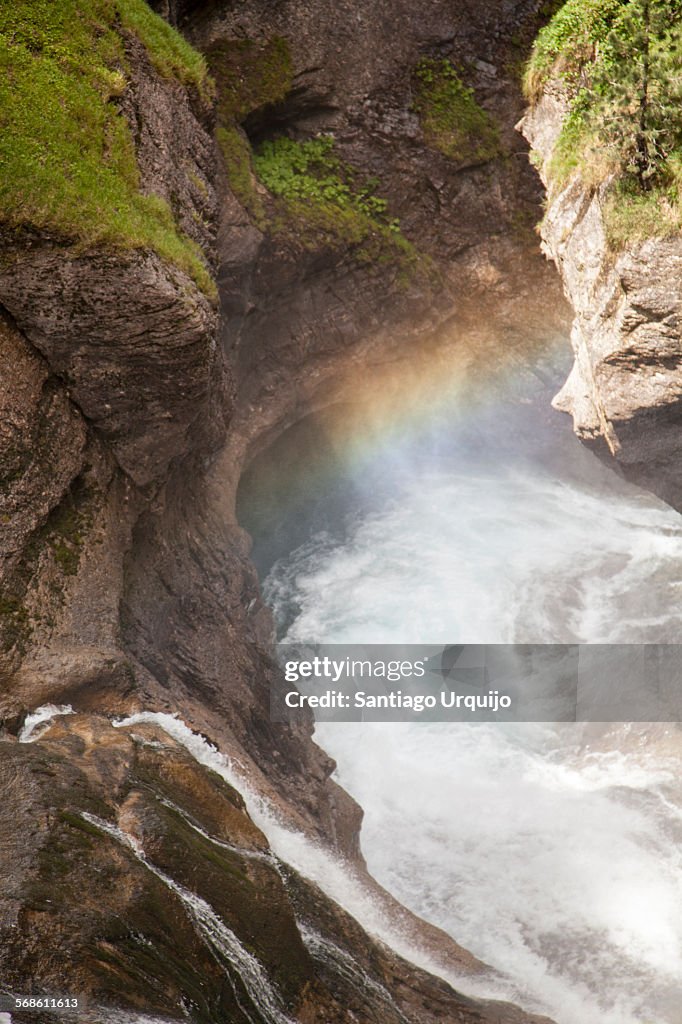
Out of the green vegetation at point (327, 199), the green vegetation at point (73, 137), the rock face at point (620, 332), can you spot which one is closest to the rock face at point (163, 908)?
the green vegetation at point (73, 137)

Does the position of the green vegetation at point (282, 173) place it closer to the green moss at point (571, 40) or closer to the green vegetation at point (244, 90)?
the green vegetation at point (244, 90)

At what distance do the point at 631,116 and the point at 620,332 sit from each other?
290 centimetres

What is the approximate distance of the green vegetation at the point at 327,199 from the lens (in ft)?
55.2

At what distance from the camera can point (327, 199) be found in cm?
1755

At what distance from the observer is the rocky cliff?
640 cm

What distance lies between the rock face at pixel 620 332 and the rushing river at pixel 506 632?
348cm

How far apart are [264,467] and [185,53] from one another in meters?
8.66

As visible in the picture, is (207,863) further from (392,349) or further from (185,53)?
(392,349)

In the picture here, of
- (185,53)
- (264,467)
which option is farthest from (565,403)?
(185,53)

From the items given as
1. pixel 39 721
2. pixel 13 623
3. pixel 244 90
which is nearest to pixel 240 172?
pixel 244 90

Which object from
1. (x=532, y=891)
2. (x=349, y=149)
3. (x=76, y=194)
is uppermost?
(x=349, y=149)

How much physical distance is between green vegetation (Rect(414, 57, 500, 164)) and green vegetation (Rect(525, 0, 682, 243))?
5755 millimetres

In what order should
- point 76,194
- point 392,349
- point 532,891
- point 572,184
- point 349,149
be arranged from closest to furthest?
point 76,194
point 532,891
point 572,184
point 349,149
point 392,349

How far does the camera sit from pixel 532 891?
1187 centimetres
